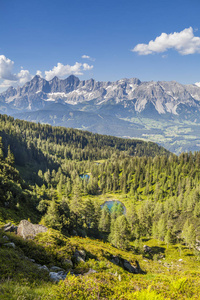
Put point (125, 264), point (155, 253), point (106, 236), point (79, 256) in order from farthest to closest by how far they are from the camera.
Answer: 1. point (106, 236)
2. point (155, 253)
3. point (125, 264)
4. point (79, 256)

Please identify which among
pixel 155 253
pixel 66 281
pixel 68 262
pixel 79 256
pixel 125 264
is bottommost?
pixel 155 253

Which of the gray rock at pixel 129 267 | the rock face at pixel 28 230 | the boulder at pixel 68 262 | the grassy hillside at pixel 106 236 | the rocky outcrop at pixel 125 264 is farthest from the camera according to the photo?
the gray rock at pixel 129 267

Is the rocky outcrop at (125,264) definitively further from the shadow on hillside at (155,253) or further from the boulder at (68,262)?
the shadow on hillside at (155,253)

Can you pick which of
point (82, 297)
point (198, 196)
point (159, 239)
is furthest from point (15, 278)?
point (198, 196)

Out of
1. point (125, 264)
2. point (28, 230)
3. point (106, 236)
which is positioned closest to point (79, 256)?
point (28, 230)

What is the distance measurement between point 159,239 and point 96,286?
278 ft

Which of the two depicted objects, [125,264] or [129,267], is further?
[125,264]

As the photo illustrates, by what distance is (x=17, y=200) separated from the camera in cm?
4391

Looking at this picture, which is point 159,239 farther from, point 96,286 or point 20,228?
point 96,286

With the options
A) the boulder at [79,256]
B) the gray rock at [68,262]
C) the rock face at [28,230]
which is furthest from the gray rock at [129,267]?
the rock face at [28,230]

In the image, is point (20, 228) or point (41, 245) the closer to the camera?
point (41, 245)

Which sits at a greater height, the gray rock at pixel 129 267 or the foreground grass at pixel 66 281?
the foreground grass at pixel 66 281

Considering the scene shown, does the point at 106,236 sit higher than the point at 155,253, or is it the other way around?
the point at 155,253

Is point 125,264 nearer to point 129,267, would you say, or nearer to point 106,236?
point 129,267
